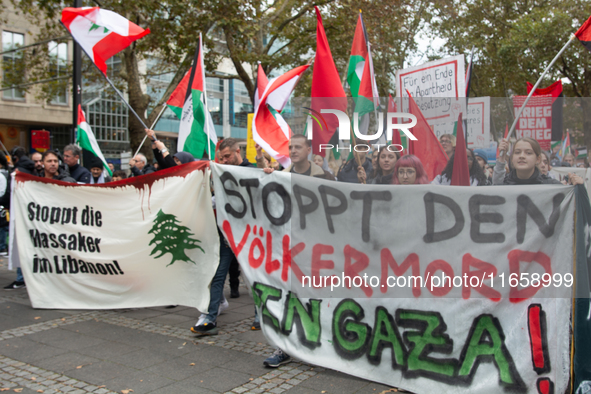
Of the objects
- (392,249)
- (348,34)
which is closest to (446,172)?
(392,249)

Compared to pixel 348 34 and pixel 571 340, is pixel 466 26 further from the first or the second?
pixel 571 340

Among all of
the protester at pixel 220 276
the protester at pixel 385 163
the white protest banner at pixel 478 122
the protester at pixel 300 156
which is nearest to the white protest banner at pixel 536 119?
the white protest banner at pixel 478 122

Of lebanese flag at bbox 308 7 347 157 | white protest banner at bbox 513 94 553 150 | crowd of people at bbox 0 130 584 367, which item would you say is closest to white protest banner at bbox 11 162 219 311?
crowd of people at bbox 0 130 584 367

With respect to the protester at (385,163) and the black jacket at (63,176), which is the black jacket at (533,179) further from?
the black jacket at (63,176)

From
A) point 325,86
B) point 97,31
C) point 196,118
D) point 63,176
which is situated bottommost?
point 63,176

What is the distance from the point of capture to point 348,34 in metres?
15.6

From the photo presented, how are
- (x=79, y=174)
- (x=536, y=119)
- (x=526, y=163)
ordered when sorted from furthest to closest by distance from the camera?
(x=79, y=174), (x=536, y=119), (x=526, y=163)

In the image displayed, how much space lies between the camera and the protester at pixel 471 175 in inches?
181

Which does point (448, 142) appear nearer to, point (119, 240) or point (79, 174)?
point (119, 240)

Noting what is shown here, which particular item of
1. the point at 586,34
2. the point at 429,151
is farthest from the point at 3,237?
the point at 586,34

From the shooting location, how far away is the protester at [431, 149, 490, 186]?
15.0 ft

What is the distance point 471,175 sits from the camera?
186 inches

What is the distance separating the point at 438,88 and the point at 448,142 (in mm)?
1286

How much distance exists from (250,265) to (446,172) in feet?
6.52
